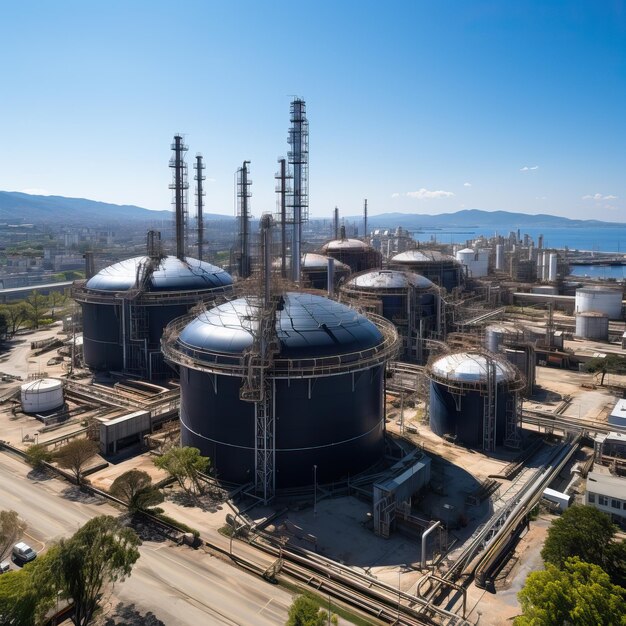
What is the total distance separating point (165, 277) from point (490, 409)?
106 ft

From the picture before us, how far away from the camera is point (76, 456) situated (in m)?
31.2

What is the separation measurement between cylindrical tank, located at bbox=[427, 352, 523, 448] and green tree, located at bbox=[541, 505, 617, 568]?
1489 centimetres

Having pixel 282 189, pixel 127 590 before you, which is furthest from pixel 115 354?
pixel 127 590

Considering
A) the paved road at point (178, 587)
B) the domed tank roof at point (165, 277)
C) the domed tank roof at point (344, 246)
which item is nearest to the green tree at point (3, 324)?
the domed tank roof at point (165, 277)

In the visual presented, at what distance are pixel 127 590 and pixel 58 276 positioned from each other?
446ft

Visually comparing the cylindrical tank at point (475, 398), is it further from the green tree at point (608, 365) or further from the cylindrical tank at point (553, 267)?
the cylindrical tank at point (553, 267)

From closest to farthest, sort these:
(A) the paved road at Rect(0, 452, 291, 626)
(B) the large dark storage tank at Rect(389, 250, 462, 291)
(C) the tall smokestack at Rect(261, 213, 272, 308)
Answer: (A) the paved road at Rect(0, 452, 291, 626), (C) the tall smokestack at Rect(261, 213, 272, 308), (B) the large dark storage tank at Rect(389, 250, 462, 291)

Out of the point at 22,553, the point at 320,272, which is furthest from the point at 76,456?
the point at 320,272

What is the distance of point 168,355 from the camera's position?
3400cm

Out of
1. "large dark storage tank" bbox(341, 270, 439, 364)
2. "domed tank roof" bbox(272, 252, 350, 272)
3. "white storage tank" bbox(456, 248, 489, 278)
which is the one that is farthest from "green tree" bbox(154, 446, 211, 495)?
"white storage tank" bbox(456, 248, 489, 278)

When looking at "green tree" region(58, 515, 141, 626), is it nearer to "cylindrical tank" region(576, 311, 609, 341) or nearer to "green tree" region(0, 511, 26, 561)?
"green tree" region(0, 511, 26, 561)

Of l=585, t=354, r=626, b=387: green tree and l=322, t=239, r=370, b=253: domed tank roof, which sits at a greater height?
l=322, t=239, r=370, b=253: domed tank roof

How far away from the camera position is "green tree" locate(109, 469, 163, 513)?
1088 inches

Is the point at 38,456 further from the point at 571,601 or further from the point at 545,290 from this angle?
the point at 545,290
